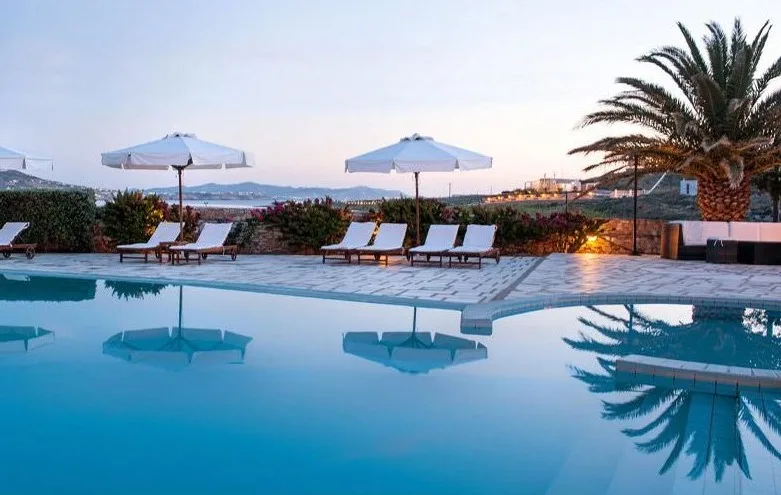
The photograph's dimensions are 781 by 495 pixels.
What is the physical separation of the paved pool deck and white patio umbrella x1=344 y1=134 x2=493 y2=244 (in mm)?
1802

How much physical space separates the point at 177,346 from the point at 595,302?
508cm

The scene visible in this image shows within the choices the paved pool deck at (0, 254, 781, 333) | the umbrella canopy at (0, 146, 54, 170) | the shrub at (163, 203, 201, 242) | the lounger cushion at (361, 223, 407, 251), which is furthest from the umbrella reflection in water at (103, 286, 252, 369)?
the umbrella canopy at (0, 146, 54, 170)

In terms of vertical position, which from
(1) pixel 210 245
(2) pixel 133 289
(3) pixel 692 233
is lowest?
(2) pixel 133 289

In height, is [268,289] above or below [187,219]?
below

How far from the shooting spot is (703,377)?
5461 mm

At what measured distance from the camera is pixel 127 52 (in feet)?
62.4

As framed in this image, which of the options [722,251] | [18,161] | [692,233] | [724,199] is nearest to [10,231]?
[18,161]

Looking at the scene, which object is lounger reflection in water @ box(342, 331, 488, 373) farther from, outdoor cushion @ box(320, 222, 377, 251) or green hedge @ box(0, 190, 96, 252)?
green hedge @ box(0, 190, 96, 252)

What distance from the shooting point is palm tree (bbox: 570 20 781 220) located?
13883 mm

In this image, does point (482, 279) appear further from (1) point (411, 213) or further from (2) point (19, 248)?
(2) point (19, 248)

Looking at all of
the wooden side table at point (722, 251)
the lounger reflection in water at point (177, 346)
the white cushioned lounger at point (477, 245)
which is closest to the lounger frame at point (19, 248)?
the lounger reflection in water at point (177, 346)

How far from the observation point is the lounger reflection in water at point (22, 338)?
693cm

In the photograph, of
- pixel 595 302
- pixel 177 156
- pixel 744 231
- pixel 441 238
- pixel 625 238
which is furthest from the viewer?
pixel 625 238

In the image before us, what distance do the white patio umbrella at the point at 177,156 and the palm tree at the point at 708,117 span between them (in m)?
7.07
